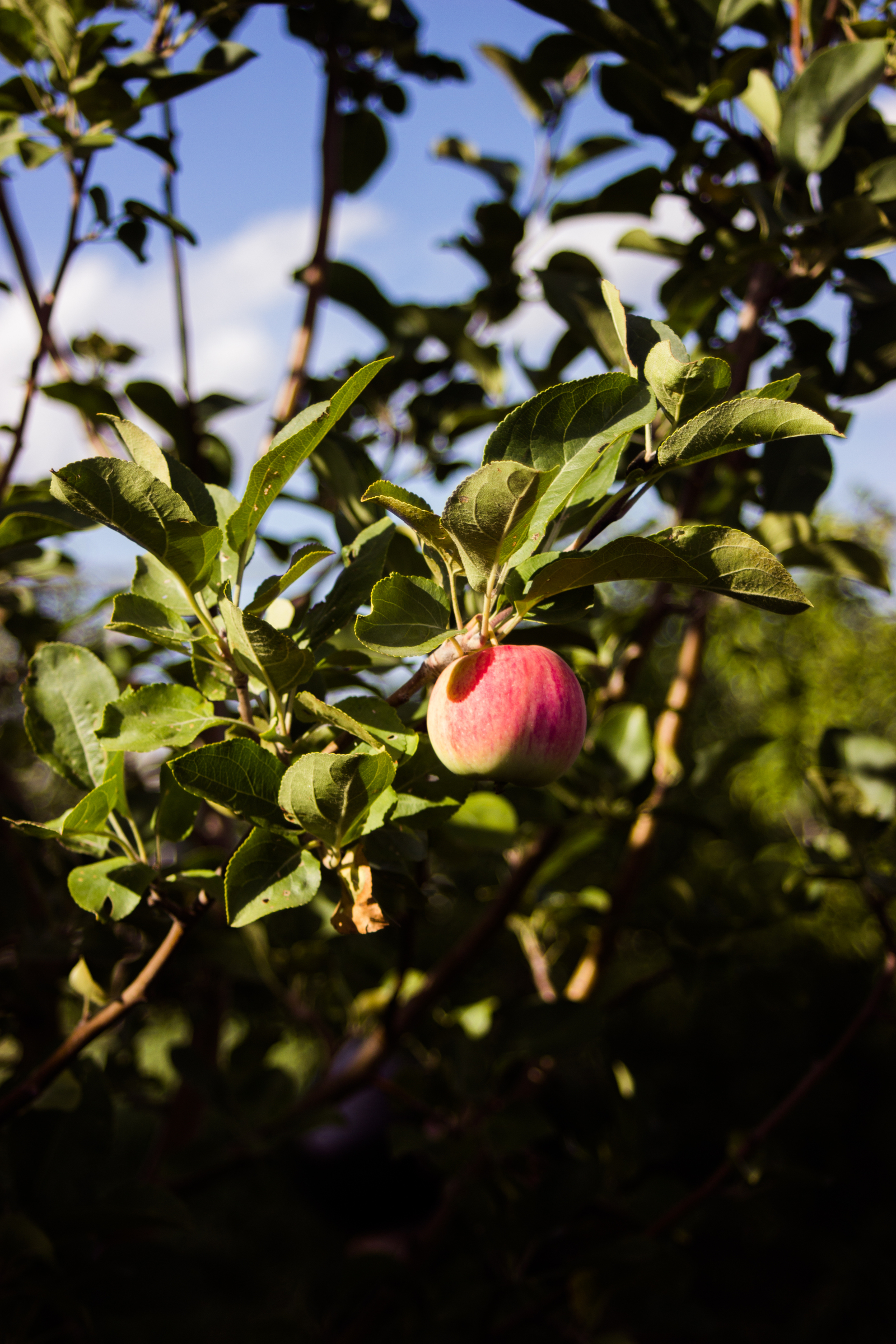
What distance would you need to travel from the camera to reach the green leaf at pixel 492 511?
358 millimetres

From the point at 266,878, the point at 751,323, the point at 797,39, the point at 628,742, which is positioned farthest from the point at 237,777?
the point at 797,39

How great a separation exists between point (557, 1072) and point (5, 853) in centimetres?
64

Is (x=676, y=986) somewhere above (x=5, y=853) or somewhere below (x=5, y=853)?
below

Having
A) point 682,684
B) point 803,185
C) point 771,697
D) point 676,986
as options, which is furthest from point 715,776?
point 771,697

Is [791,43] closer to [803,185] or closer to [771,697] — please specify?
[803,185]

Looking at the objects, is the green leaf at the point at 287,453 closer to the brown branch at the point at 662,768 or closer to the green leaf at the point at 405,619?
the green leaf at the point at 405,619

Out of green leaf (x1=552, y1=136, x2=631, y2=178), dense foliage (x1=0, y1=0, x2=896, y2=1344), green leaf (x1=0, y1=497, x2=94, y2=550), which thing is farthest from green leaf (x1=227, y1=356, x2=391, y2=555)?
green leaf (x1=552, y1=136, x2=631, y2=178)

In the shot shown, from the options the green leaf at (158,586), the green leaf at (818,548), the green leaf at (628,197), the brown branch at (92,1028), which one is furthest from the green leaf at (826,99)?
the brown branch at (92,1028)

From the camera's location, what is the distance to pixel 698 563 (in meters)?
0.39

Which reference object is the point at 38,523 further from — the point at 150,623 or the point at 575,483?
the point at 575,483

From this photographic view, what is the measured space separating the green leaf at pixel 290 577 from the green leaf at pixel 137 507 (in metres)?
0.03

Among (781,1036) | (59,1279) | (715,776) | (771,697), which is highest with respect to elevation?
(715,776)

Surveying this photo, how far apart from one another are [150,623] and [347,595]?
0.10 m

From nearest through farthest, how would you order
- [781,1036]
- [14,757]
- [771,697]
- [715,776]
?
1. [715,776]
2. [14,757]
3. [781,1036]
4. [771,697]
